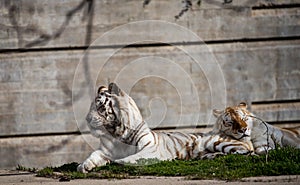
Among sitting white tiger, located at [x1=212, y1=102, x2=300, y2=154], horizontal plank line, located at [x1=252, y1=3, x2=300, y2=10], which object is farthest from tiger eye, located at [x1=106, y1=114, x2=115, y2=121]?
horizontal plank line, located at [x1=252, y1=3, x2=300, y2=10]

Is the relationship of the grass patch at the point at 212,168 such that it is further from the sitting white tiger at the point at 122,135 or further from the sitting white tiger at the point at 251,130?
the sitting white tiger at the point at 251,130

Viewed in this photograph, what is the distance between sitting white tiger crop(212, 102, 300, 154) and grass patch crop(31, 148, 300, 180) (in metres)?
0.43

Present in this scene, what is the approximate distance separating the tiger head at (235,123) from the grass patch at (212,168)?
1.44 feet

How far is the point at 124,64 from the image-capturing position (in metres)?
9.59

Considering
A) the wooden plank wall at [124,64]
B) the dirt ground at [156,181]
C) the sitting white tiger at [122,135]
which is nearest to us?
the dirt ground at [156,181]

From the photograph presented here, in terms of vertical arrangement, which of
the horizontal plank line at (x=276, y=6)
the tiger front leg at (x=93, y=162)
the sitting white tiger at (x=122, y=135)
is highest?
the horizontal plank line at (x=276, y=6)

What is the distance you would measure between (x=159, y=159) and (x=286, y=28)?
108 inches

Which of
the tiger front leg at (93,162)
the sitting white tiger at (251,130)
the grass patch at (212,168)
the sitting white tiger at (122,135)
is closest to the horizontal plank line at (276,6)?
the sitting white tiger at (251,130)

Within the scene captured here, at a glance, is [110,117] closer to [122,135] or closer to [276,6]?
[122,135]

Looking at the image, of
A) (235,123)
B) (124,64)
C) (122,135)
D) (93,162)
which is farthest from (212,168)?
(124,64)

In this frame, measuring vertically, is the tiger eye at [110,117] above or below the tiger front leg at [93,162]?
above

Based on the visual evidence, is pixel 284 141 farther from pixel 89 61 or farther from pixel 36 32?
pixel 36 32

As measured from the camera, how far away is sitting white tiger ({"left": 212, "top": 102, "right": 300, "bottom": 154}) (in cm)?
841

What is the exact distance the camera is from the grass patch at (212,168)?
7.19 meters
